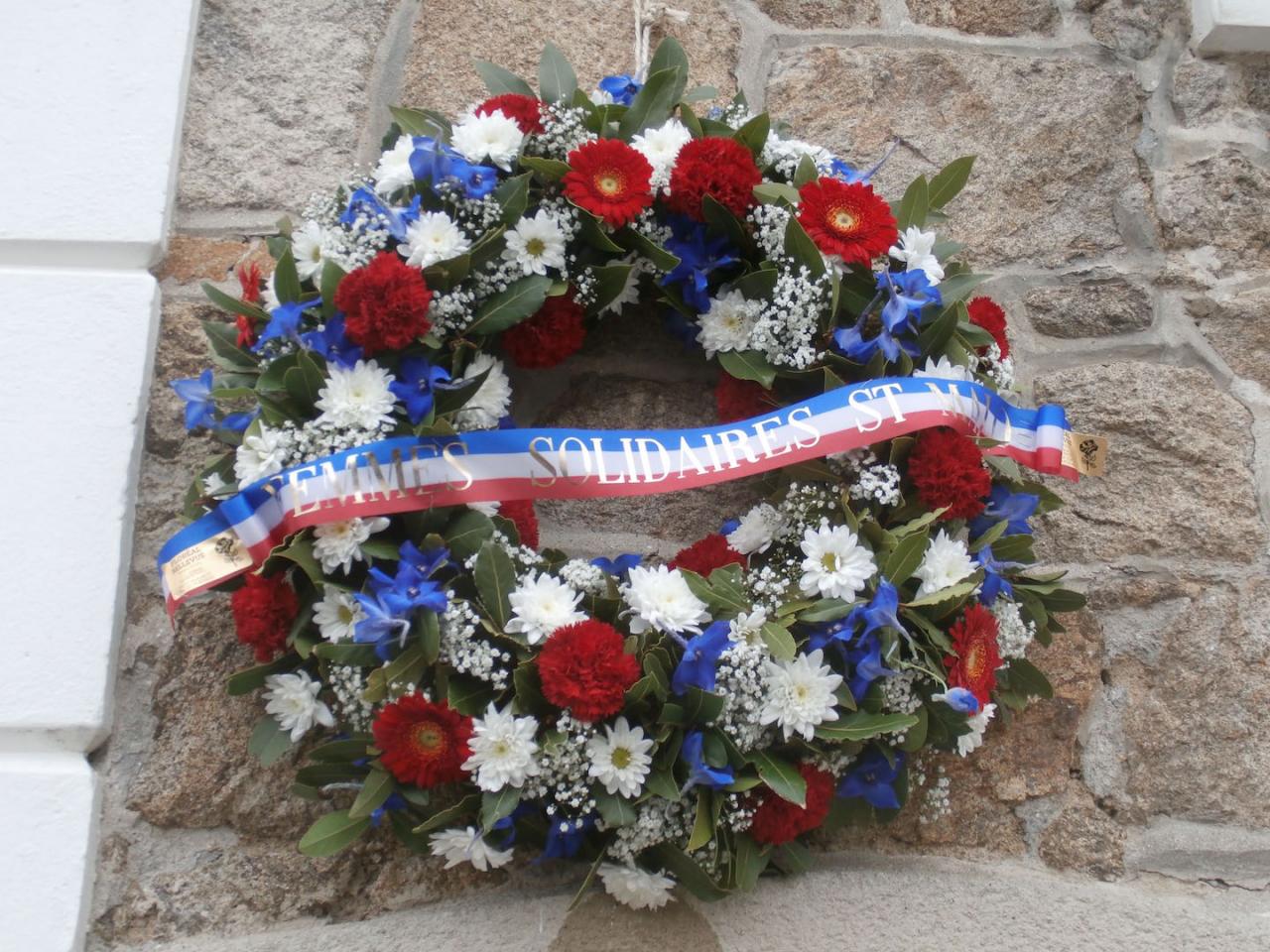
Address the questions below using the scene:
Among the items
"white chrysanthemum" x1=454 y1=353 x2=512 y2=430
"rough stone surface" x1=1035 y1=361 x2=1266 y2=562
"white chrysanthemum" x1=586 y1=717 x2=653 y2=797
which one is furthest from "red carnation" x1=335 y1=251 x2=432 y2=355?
"rough stone surface" x1=1035 y1=361 x2=1266 y2=562

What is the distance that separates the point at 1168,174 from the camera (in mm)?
2016

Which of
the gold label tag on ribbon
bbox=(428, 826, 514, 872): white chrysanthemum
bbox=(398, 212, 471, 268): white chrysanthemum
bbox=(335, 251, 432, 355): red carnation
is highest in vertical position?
bbox=(398, 212, 471, 268): white chrysanthemum

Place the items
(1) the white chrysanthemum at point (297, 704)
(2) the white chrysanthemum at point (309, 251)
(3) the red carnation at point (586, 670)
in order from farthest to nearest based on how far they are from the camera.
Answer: (2) the white chrysanthemum at point (309, 251) → (1) the white chrysanthemum at point (297, 704) → (3) the red carnation at point (586, 670)

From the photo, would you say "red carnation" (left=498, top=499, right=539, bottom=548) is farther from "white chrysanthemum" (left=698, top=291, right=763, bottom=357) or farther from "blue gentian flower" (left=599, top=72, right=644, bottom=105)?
Answer: "blue gentian flower" (left=599, top=72, right=644, bottom=105)

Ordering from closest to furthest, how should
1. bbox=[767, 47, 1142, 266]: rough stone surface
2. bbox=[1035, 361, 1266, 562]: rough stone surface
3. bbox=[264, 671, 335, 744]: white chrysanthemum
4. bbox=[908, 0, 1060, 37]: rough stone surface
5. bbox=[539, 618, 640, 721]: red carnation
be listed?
bbox=[539, 618, 640, 721]: red carnation → bbox=[264, 671, 335, 744]: white chrysanthemum → bbox=[1035, 361, 1266, 562]: rough stone surface → bbox=[767, 47, 1142, 266]: rough stone surface → bbox=[908, 0, 1060, 37]: rough stone surface

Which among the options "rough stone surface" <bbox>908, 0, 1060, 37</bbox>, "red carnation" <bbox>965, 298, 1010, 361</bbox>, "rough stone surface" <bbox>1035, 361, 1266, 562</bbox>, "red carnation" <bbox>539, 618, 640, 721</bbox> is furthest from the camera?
"rough stone surface" <bbox>908, 0, 1060, 37</bbox>

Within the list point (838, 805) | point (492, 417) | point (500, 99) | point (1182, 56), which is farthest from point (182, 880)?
point (1182, 56)

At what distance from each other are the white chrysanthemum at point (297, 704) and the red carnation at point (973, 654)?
0.75 meters

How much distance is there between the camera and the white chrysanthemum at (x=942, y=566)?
147cm

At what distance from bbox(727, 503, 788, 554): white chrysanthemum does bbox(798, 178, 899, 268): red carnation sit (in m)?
0.34

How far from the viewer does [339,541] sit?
56.0 inches

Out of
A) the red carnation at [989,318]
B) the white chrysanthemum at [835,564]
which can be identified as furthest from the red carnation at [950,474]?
the red carnation at [989,318]

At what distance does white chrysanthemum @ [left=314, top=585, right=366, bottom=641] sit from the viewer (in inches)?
55.6

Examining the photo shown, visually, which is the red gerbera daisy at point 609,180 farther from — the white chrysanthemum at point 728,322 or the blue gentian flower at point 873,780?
the blue gentian flower at point 873,780
